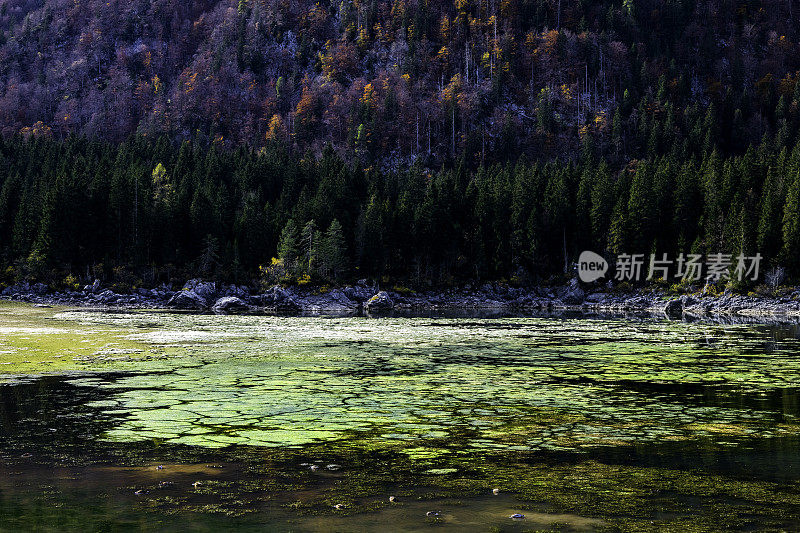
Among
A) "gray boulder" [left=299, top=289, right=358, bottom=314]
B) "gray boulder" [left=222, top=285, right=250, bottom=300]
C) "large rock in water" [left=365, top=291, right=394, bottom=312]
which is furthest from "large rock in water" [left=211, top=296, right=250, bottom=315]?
"large rock in water" [left=365, top=291, right=394, bottom=312]

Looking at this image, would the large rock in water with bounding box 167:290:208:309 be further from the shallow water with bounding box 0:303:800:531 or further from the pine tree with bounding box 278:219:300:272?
the shallow water with bounding box 0:303:800:531

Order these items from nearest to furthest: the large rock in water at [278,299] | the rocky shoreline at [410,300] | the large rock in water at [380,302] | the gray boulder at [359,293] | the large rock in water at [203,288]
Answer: the rocky shoreline at [410,300] → the large rock in water at [278,299] → the large rock in water at [380,302] → the large rock in water at [203,288] → the gray boulder at [359,293]

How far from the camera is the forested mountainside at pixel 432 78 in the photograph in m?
140

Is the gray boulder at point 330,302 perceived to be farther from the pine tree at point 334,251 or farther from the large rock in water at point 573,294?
the large rock in water at point 573,294

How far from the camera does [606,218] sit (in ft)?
288

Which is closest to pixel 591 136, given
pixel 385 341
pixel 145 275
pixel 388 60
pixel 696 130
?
pixel 696 130

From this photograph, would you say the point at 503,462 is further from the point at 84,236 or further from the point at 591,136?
the point at 591,136

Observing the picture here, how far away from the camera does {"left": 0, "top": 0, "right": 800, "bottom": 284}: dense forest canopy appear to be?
273 feet

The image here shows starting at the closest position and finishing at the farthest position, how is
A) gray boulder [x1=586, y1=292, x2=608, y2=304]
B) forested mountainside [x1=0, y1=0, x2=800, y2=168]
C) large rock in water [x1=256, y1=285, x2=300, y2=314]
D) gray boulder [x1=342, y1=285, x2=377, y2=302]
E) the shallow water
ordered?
the shallow water → large rock in water [x1=256, y1=285, x2=300, y2=314] → gray boulder [x1=342, y1=285, x2=377, y2=302] → gray boulder [x1=586, y1=292, x2=608, y2=304] → forested mountainside [x1=0, y1=0, x2=800, y2=168]

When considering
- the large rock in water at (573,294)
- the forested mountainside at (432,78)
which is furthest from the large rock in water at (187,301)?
the forested mountainside at (432,78)

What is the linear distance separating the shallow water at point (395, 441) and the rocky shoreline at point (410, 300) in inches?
1676

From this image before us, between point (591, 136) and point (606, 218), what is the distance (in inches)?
1932

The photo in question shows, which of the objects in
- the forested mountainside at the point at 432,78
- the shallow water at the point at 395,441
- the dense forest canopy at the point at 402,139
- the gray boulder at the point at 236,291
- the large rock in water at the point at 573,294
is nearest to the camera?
the shallow water at the point at 395,441

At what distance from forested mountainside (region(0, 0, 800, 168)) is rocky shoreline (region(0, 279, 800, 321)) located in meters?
54.0
